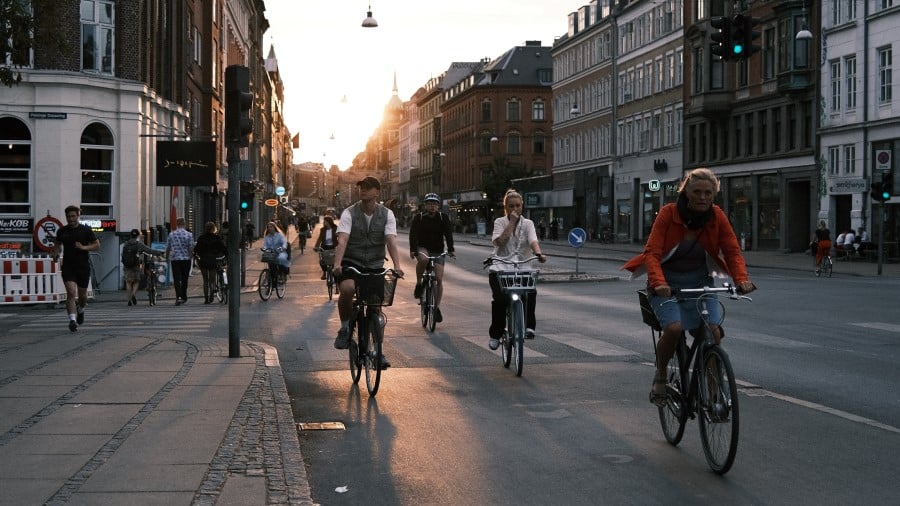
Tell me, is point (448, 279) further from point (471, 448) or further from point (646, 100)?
point (646, 100)

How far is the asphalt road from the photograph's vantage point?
6398 millimetres

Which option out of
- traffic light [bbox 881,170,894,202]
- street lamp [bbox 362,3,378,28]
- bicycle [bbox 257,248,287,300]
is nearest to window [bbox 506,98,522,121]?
street lamp [bbox 362,3,378,28]

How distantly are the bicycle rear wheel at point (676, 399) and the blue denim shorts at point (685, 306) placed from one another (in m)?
0.16

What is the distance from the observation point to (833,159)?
47469 mm

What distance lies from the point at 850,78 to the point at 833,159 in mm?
3277

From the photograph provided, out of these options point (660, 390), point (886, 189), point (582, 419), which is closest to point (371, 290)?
point (582, 419)

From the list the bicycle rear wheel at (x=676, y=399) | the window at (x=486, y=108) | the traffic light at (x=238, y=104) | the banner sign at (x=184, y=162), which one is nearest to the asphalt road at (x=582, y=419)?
the bicycle rear wheel at (x=676, y=399)

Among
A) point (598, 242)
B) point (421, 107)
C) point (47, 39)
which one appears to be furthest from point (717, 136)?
point (421, 107)

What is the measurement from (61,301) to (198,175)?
8.43m

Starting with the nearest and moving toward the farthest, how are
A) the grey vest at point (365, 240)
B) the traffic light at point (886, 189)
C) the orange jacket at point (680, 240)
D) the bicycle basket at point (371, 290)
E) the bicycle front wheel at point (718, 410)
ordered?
1. the bicycle front wheel at point (718, 410)
2. the orange jacket at point (680, 240)
3. the bicycle basket at point (371, 290)
4. the grey vest at point (365, 240)
5. the traffic light at point (886, 189)

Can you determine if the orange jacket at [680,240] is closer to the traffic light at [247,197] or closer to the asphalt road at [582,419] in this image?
the asphalt road at [582,419]

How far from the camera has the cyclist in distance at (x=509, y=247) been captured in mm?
12016

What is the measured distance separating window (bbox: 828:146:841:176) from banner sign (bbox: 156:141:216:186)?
87.6 feet

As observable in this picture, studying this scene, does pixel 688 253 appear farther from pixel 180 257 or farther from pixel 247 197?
pixel 247 197
